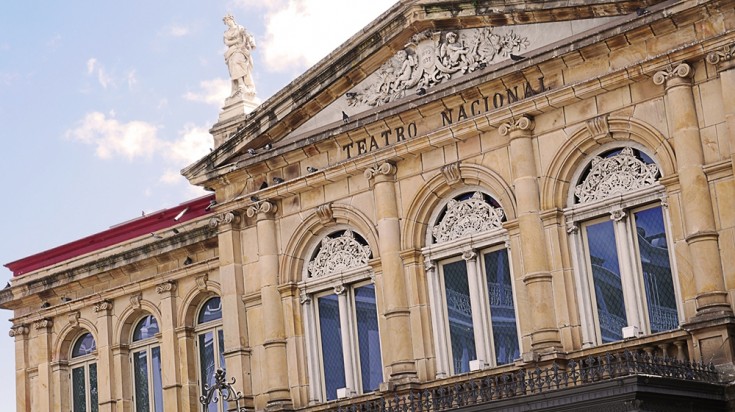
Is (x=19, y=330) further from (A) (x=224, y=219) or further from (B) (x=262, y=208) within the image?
(B) (x=262, y=208)

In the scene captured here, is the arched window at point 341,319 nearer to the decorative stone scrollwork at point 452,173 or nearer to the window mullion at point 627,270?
the decorative stone scrollwork at point 452,173

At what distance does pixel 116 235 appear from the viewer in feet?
112

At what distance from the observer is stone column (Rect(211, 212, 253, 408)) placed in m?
28.9

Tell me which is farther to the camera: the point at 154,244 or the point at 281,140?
the point at 154,244

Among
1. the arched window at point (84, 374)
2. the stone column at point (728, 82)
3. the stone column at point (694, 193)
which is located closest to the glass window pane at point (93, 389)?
the arched window at point (84, 374)

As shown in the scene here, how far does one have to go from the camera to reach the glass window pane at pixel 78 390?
113ft

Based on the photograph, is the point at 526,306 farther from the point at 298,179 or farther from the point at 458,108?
the point at 298,179

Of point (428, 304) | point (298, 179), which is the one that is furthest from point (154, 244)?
point (428, 304)

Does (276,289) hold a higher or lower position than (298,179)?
lower

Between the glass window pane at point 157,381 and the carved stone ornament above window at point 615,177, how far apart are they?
11.6 metres

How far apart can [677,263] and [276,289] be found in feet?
26.7

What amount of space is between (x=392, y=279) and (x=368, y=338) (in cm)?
163

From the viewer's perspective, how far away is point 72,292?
1359 inches

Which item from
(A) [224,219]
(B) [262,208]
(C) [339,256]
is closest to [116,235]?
(A) [224,219]
